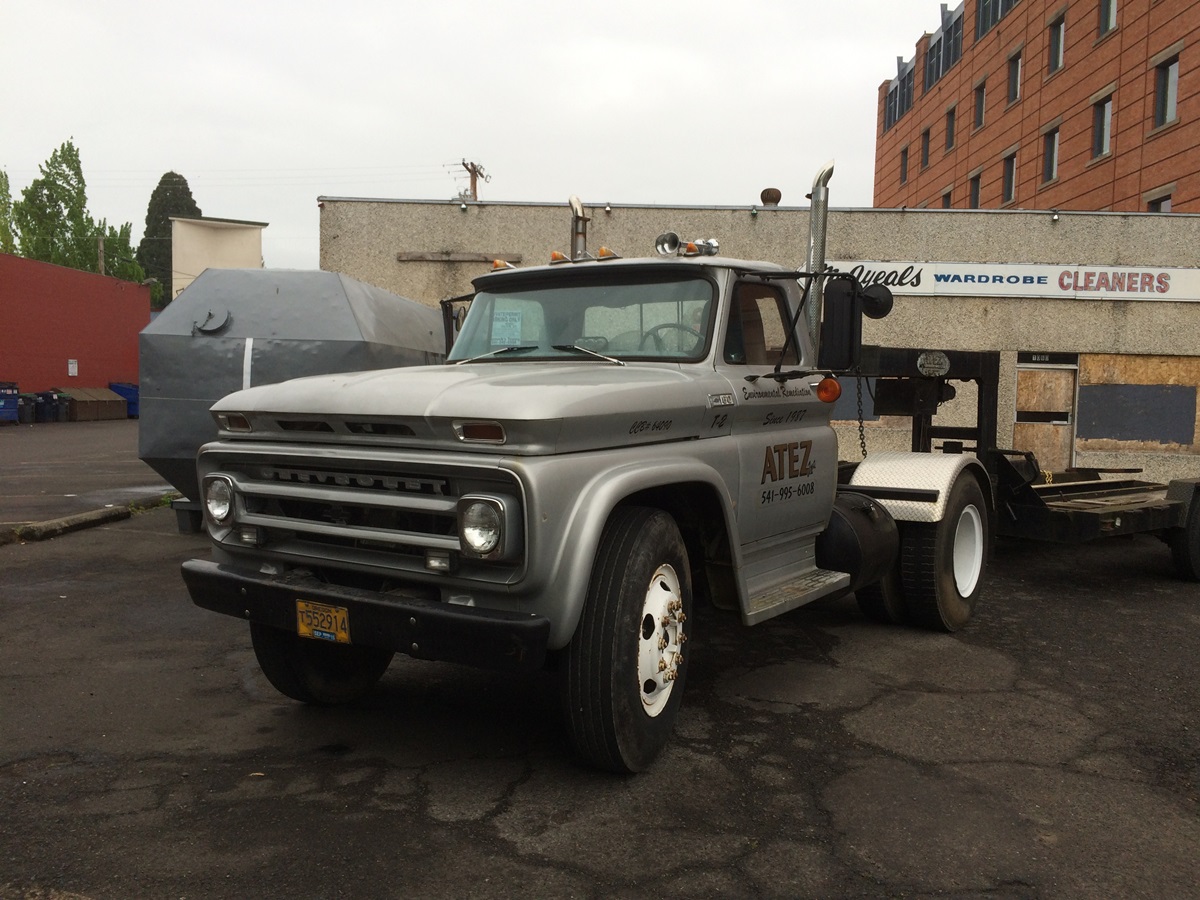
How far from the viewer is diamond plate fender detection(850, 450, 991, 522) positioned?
6.07 metres

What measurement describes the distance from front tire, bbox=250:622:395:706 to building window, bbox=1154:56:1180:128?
23.1 metres

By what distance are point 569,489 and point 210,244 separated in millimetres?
49465

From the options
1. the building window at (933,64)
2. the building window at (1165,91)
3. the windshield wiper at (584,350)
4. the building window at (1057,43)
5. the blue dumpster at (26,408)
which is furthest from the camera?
the building window at (933,64)

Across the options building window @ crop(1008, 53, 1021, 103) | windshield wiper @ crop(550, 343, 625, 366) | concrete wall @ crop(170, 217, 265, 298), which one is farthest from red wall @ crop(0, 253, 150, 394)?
windshield wiper @ crop(550, 343, 625, 366)

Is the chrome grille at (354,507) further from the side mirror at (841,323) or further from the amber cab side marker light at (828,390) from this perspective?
the amber cab side marker light at (828,390)

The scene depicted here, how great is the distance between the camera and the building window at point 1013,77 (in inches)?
1167

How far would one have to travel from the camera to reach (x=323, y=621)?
145 inches

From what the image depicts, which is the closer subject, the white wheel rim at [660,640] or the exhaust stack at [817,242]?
the white wheel rim at [660,640]

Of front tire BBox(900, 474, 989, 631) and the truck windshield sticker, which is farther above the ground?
the truck windshield sticker

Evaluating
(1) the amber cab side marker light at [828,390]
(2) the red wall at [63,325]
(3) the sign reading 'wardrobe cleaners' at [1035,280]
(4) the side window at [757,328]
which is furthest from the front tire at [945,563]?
(2) the red wall at [63,325]

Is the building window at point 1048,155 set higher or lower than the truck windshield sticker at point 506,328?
higher

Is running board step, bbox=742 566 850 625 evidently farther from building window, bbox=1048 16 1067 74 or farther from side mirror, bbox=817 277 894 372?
building window, bbox=1048 16 1067 74

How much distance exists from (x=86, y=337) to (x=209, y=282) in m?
30.7

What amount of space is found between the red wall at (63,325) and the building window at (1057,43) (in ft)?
102
